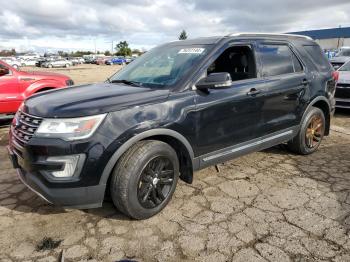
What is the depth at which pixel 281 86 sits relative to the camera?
4434 mm

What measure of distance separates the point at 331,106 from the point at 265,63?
1.80m

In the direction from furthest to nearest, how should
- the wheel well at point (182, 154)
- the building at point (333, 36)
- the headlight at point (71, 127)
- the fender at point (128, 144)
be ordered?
the building at point (333, 36), the wheel well at point (182, 154), the fender at point (128, 144), the headlight at point (71, 127)

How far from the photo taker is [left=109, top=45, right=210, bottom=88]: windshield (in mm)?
3678

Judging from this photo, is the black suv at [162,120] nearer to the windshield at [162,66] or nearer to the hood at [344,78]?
the windshield at [162,66]

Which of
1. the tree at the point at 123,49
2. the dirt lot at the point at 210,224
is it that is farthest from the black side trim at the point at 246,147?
the tree at the point at 123,49

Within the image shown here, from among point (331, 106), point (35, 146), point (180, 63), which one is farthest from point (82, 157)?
point (331, 106)

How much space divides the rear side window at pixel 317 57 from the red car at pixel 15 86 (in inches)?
216

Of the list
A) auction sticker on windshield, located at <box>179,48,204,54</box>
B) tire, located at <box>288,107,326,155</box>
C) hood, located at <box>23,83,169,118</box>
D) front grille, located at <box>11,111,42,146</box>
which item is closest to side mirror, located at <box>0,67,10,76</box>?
hood, located at <box>23,83,169,118</box>

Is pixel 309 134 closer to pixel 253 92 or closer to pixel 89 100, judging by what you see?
pixel 253 92

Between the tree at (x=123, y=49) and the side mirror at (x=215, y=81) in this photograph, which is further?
the tree at (x=123, y=49)

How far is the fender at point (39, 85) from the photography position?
7.32 metres

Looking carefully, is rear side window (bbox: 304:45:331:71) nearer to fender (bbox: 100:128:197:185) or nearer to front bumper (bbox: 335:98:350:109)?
fender (bbox: 100:128:197:185)

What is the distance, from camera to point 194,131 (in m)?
3.53

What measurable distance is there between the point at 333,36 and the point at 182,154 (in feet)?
204
